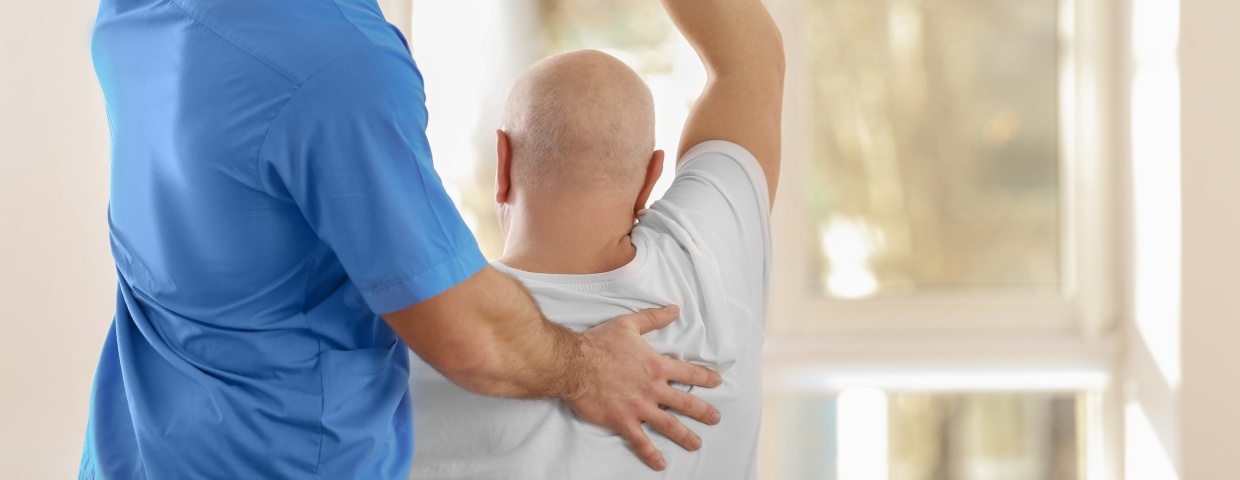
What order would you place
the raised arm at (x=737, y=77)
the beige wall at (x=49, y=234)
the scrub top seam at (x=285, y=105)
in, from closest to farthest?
the scrub top seam at (x=285, y=105)
the raised arm at (x=737, y=77)
the beige wall at (x=49, y=234)

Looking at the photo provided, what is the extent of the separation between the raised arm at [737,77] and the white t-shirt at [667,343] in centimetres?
7

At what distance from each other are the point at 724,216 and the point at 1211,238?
4.30 feet

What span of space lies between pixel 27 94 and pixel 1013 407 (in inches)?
86.5

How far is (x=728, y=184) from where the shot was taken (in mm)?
1318

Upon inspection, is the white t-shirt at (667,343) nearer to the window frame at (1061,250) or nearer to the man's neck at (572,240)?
the man's neck at (572,240)

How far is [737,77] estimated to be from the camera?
1.43 m

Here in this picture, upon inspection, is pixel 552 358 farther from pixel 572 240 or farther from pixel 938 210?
pixel 938 210

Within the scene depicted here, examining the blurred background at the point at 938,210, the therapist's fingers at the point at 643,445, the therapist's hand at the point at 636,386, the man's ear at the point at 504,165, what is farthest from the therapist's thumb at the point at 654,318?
the blurred background at the point at 938,210

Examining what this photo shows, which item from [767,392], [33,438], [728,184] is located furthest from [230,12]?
[767,392]

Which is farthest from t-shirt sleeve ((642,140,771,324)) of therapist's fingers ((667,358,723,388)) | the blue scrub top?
the blue scrub top

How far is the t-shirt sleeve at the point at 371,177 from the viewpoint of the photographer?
27.7 inches

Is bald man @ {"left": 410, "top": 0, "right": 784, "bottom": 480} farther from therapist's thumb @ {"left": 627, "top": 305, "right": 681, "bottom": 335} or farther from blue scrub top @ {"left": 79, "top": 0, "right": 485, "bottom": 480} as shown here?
blue scrub top @ {"left": 79, "top": 0, "right": 485, "bottom": 480}

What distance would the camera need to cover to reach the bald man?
44.1 inches

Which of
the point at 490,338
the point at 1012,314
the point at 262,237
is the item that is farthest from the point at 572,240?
the point at 1012,314
